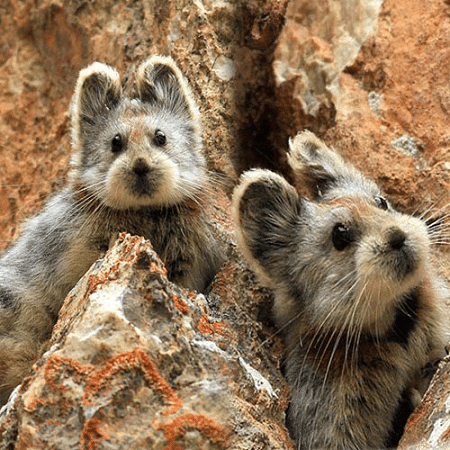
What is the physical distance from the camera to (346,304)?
6.25m

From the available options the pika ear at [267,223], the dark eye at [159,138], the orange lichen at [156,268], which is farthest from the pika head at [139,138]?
the orange lichen at [156,268]

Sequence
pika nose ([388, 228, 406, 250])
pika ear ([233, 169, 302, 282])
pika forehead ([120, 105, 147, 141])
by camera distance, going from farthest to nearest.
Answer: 1. pika forehead ([120, 105, 147, 141])
2. pika ear ([233, 169, 302, 282])
3. pika nose ([388, 228, 406, 250])

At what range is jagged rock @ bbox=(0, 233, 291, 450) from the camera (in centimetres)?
477

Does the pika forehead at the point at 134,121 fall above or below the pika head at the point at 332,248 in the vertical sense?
above

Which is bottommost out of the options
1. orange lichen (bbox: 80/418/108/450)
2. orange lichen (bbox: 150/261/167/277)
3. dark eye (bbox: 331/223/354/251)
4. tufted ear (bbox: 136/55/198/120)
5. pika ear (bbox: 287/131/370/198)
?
orange lichen (bbox: 80/418/108/450)

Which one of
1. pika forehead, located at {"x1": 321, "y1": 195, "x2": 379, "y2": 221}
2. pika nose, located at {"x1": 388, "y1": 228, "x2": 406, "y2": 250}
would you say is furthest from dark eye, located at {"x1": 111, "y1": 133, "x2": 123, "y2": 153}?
pika nose, located at {"x1": 388, "y1": 228, "x2": 406, "y2": 250}

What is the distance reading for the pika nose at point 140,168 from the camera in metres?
6.98

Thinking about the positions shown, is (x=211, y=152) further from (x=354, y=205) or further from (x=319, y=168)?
(x=354, y=205)

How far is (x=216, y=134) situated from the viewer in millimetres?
8273

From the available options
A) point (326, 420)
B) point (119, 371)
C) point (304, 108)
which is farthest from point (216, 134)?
point (119, 371)

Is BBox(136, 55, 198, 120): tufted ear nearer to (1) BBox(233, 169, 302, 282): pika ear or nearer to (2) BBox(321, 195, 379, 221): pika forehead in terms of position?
(1) BBox(233, 169, 302, 282): pika ear

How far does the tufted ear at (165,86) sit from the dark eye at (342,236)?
81.2 inches

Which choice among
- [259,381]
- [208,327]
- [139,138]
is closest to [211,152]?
[139,138]

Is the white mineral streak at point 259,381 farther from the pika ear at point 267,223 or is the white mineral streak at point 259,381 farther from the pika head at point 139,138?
the pika head at point 139,138
